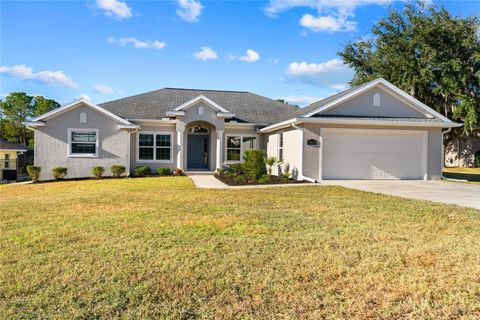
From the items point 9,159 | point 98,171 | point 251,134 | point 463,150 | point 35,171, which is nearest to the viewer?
point 35,171

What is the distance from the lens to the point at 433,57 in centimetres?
2666

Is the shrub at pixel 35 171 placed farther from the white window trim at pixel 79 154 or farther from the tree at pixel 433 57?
the tree at pixel 433 57

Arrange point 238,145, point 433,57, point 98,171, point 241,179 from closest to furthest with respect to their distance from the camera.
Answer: point 241,179, point 98,171, point 238,145, point 433,57

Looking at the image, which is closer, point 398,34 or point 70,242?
point 70,242

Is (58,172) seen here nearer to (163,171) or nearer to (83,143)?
(83,143)

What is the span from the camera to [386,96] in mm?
17438

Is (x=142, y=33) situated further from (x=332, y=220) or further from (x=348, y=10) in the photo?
(x=332, y=220)

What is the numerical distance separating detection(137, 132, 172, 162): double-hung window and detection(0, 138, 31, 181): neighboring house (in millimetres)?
10368

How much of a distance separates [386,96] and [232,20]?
801 centimetres

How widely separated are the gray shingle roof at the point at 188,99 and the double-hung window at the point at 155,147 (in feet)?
3.66

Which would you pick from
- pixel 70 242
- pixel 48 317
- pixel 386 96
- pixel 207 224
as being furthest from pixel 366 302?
pixel 386 96

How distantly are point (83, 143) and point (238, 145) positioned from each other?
8510 mm

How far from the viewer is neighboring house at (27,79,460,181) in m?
16.6

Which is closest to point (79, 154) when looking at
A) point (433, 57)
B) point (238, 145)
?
point (238, 145)
